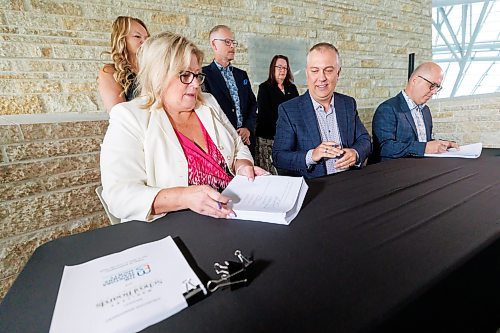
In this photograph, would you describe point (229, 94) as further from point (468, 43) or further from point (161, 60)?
point (468, 43)

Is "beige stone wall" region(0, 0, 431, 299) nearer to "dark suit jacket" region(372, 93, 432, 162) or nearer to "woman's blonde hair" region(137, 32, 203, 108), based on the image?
"woman's blonde hair" region(137, 32, 203, 108)

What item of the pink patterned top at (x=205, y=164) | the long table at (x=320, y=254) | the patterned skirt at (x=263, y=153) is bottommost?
the patterned skirt at (x=263, y=153)

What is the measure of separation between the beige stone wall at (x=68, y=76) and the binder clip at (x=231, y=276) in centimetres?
131

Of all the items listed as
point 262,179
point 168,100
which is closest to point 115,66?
point 168,100

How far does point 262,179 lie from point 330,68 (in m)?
0.92

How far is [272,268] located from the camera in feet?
1.84

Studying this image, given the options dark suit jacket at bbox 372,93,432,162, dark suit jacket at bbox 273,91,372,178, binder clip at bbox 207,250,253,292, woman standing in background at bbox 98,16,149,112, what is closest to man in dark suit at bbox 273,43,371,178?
dark suit jacket at bbox 273,91,372,178

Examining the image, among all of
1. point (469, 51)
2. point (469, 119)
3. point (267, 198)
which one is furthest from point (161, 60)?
point (469, 51)

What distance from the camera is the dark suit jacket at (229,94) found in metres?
2.28

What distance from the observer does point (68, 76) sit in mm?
2184

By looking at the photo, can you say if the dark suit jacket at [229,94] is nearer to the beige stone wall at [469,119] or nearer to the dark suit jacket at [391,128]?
the dark suit jacket at [391,128]

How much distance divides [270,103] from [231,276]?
2320mm

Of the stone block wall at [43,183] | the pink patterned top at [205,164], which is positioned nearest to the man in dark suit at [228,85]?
the stone block wall at [43,183]

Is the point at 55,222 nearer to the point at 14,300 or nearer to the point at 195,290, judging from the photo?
the point at 14,300
